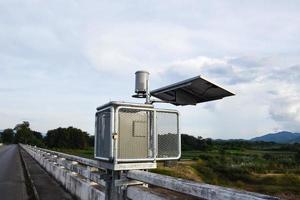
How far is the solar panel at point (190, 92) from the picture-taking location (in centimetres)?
589

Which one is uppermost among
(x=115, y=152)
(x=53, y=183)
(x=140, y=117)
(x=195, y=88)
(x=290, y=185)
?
(x=195, y=88)

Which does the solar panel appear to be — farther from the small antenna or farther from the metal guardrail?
the metal guardrail

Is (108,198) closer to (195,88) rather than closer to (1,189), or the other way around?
(195,88)

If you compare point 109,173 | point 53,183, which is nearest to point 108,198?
point 109,173

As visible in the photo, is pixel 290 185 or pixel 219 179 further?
pixel 219 179

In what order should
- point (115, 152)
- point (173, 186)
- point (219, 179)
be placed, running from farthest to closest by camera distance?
point (219, 179)
point (115, 152)
point (173, 186)

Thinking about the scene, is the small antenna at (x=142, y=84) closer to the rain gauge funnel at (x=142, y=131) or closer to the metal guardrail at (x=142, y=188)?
the rain gauge funnel at (x=142, y=131)

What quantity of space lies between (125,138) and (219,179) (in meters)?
48.3

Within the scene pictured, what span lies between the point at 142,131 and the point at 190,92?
1059 millimetres

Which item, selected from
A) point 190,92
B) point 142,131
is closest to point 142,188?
point 142,131

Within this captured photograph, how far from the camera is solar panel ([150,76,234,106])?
589 cm

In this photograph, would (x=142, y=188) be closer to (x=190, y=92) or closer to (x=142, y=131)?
(x=142, y=131)

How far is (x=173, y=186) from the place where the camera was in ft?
14.4

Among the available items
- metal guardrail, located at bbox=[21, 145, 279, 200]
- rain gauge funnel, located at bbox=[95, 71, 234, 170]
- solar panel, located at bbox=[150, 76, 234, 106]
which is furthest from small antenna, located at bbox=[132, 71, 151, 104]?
metal guardrail, located at bbox=[21, 145, 279, 200]
